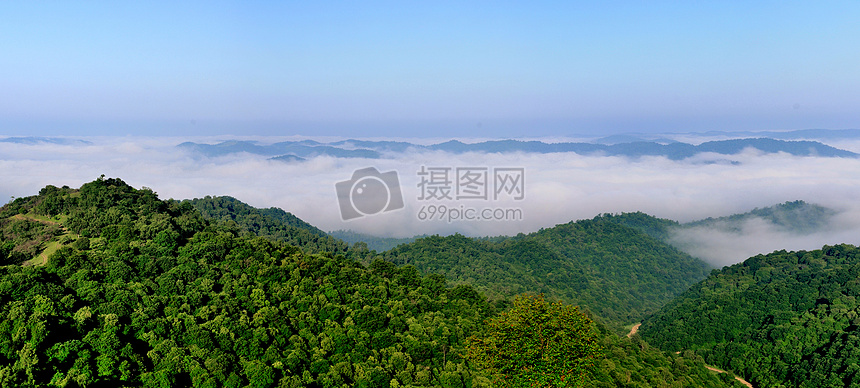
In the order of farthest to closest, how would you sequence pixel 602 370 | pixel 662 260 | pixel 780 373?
pixel 662 260 → pixel 780 373 → pixel 602 370

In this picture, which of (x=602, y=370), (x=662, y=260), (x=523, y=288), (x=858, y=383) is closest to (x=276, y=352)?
(x=602, y=370)

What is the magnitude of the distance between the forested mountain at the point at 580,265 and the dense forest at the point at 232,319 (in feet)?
123

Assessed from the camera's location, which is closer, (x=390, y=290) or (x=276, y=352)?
(x=276, y=352)

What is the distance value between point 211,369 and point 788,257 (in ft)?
368

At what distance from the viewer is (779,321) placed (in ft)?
255

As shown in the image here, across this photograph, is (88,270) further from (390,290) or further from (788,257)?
(788,257)

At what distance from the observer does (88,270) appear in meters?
40.7

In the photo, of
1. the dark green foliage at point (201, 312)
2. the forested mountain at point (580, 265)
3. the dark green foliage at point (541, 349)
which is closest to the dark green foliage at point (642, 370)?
the dark green foliage at point (201, 312)

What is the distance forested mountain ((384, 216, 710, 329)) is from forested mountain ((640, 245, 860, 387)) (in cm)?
1404

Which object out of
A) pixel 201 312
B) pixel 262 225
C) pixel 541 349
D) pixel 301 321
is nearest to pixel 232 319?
pixel 201 312

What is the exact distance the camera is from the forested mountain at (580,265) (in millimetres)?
112688

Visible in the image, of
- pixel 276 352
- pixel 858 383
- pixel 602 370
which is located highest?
pixel 276 352

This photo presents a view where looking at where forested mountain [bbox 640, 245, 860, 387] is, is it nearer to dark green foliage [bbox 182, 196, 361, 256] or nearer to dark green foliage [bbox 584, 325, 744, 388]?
dark green foliage [bbox 584, 325, 744, 388]

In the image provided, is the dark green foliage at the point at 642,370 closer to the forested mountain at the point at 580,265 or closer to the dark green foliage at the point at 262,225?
the forested mountain at the point at 580,265
